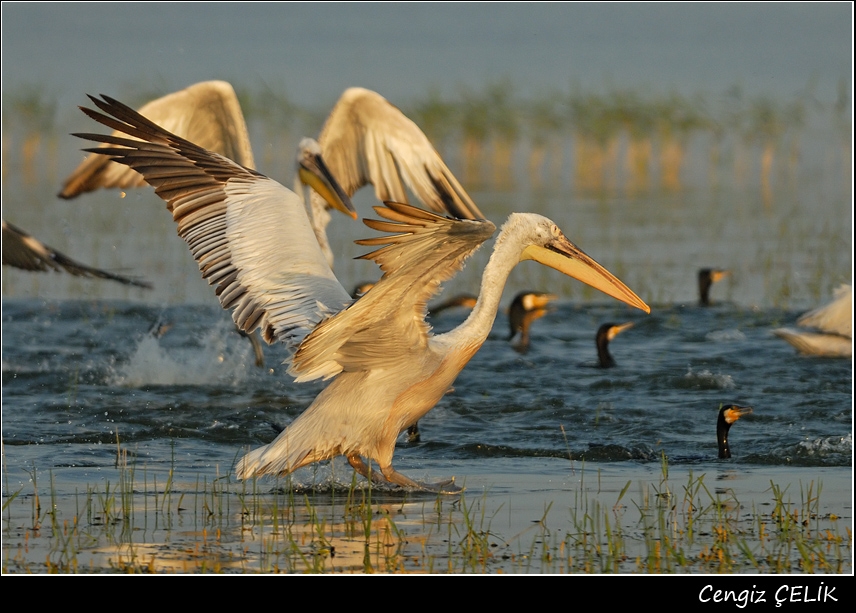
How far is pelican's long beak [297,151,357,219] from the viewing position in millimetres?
8414

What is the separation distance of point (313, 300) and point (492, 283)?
83 cm

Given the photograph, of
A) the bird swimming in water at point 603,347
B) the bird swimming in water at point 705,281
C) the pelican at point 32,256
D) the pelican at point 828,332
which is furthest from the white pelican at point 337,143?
the bird swimming in water at point 705,281

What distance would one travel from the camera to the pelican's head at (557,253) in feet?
19.0

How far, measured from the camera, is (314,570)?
180 inches

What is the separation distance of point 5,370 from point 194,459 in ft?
9.91

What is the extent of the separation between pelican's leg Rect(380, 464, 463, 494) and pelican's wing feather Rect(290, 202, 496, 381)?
1.70 ft

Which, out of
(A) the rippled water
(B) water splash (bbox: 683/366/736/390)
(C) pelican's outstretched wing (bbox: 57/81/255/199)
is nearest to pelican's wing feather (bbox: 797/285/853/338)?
(A) the rippled water

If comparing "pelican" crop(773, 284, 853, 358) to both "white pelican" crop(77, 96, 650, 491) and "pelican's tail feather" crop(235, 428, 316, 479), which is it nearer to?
"white pelican" crop(77, 96, 650, 491)

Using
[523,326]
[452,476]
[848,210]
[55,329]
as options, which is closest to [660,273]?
[523,326]

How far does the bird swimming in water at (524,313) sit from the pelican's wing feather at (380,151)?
175 cm

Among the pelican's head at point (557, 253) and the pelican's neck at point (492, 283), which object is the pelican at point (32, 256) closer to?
the pelican's neck at point (492, 283)

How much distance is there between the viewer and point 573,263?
19.5 ft

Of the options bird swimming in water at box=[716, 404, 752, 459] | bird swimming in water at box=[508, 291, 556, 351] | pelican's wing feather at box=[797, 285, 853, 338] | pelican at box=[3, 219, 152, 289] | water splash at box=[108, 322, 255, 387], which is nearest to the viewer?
bird swimming in water at box=[716, 404, 752, 459]

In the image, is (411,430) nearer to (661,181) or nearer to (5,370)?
(5,370)
